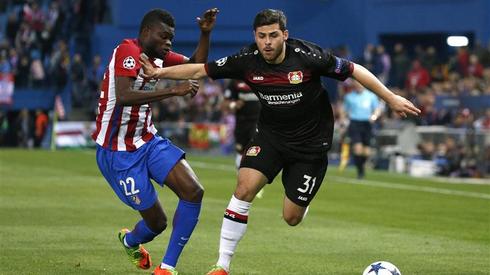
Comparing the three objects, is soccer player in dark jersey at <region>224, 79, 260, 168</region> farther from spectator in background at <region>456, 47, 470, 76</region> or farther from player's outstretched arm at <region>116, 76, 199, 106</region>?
spectator in background at <region>456, 47, 470, 76</region>

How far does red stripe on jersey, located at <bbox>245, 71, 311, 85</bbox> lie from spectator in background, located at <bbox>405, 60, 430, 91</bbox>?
23482 millimetres

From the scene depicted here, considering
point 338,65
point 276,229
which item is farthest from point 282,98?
point 276,229

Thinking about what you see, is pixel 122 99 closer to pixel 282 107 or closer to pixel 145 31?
pixel 145 31

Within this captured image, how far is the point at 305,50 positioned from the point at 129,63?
5.25 feet

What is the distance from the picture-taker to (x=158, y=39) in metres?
10.5

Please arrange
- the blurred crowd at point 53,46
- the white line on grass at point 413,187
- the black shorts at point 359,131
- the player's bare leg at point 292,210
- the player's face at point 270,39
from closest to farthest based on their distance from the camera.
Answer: the player's face at point 270,39 → the player's bare leg at point 292,210 → the white line on grass at point 413,187 → the black shorts at point 359,131 → the blurred crowd at point 53,46

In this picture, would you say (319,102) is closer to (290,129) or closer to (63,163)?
(290,129)

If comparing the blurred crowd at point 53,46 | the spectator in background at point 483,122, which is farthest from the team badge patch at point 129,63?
the blurred crowd at point 53,46

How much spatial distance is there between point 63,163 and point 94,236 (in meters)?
15.7

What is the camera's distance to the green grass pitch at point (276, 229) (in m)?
11.9

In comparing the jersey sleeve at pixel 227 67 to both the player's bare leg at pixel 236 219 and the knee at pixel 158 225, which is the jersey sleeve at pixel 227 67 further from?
the knee at pixel 158 225

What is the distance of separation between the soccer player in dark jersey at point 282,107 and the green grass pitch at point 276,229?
3.14 feet

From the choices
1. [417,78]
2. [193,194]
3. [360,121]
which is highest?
[193,194]

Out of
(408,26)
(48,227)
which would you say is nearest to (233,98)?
(48,227)
